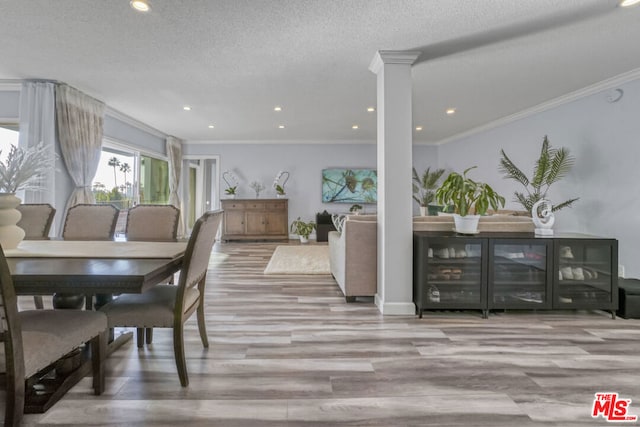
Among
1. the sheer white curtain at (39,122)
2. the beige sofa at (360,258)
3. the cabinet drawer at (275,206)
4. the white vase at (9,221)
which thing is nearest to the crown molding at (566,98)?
the beige sofa at (360,258)

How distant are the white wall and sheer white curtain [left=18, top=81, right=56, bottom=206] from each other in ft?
22.0

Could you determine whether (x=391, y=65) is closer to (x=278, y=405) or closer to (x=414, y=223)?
(x=414, y=223)

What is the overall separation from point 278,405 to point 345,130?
563cm

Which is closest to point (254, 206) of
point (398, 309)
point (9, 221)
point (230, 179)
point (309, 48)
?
point (230, 179)

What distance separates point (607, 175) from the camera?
12.3ft

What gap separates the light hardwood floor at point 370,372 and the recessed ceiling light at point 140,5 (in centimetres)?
242

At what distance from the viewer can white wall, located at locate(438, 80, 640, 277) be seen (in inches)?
138

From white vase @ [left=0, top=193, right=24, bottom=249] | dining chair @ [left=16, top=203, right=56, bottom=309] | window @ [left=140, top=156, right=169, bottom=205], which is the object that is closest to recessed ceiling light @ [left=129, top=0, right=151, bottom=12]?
white vase @ [left=0, top=193, right=24, bottom=249]

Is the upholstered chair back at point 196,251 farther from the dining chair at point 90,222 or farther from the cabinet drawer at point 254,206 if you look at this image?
the cabinet drawer at point 254,206

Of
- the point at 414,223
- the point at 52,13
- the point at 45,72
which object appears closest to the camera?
the point at 52,13

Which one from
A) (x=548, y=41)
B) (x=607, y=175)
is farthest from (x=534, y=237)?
(x=607, y=175)

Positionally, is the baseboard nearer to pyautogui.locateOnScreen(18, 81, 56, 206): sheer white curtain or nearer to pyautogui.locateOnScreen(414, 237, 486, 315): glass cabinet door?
pyautogui.locateOnScreen(414, 237, 486, 315): glass cabinet door

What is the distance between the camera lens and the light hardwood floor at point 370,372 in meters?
1.47

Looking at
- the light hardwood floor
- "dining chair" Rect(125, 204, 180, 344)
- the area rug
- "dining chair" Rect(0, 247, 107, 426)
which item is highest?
"dining chair" Rect(125, 204, 180, 344)
